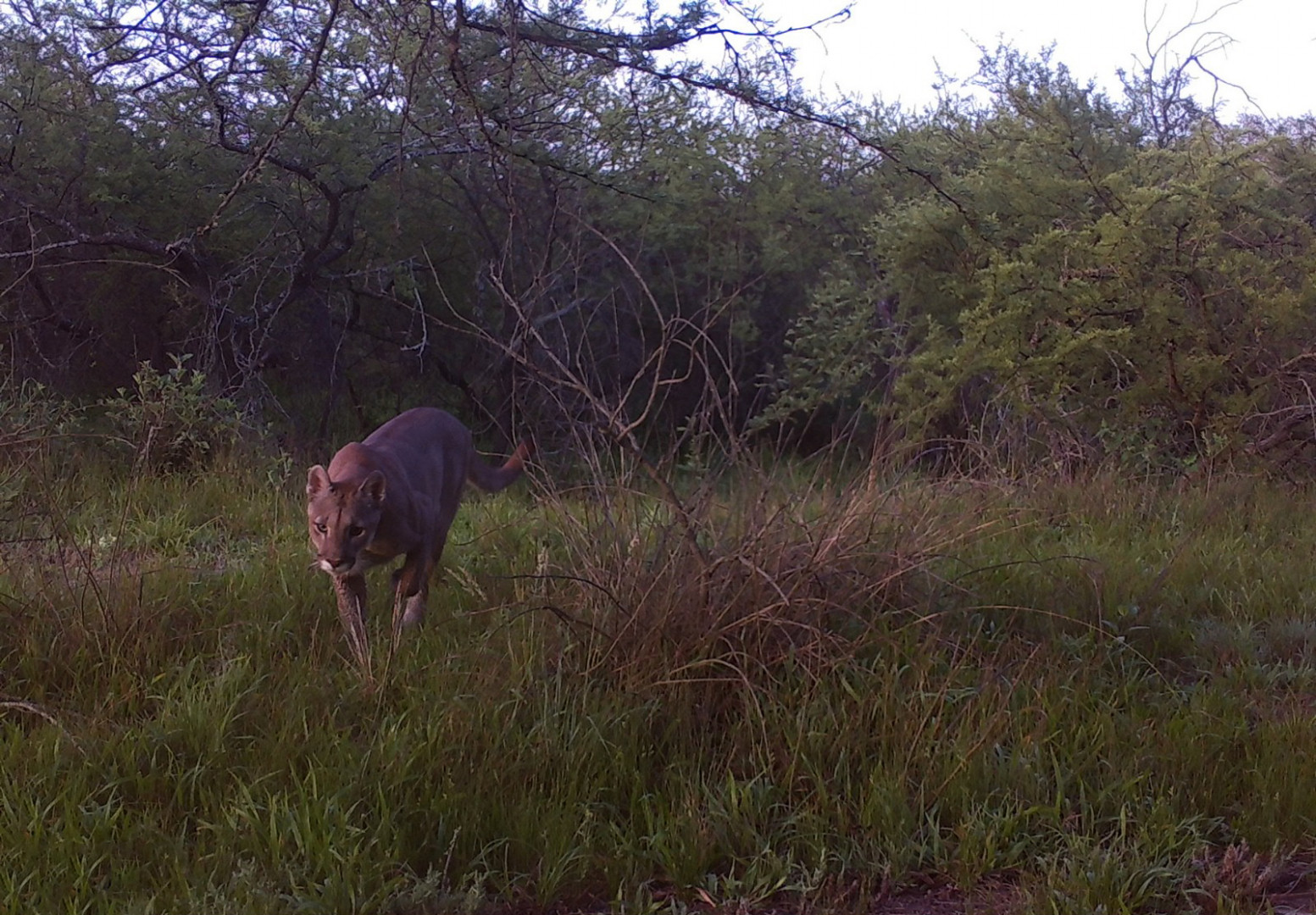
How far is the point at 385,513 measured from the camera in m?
5.07

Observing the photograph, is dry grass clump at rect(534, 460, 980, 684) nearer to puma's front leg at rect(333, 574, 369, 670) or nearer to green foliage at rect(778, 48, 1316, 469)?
puma's front leg at rect(333, 574, 369, 670)

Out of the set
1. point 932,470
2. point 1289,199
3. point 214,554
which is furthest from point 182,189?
point 1289,199

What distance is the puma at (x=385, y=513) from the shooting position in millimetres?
4828

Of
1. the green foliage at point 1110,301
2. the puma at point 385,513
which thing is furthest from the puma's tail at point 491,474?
the green foliage at point 1110,301

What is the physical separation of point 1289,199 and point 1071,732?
8.63 metres

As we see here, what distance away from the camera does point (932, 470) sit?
6.07m

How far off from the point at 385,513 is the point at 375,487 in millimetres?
169

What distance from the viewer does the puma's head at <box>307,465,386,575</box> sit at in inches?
190

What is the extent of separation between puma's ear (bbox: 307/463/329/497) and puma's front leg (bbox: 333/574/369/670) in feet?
1.24

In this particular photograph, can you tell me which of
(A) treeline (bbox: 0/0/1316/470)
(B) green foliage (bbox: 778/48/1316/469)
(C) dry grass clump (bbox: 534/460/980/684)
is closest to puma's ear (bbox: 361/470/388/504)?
(C) dry grass clump (bbox: 534/460/980/684)

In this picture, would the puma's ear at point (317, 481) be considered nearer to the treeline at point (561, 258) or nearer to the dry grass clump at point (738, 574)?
the dry grass clump at point (738, 574)

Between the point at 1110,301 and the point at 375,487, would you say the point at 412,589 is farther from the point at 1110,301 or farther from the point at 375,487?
the point at 1110,301

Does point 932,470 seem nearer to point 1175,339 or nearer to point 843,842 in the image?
point 843,842

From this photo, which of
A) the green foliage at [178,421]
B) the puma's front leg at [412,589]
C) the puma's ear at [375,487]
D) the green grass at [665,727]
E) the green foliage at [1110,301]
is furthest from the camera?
the green foliage at [1110,301]
